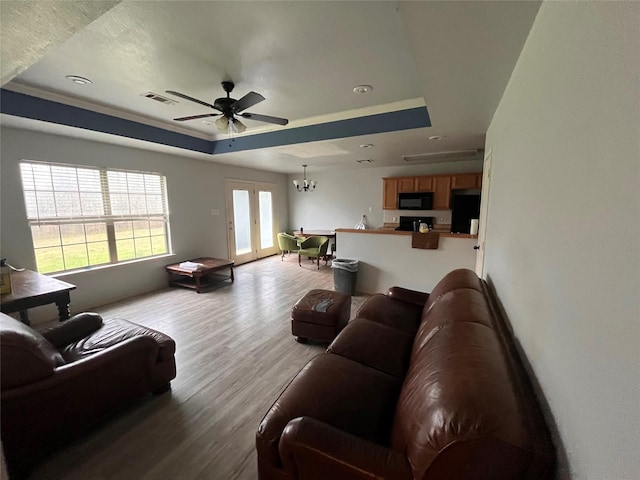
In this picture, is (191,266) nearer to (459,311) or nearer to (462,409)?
(459,311)

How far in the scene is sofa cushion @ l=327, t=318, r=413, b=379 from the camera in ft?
5.59

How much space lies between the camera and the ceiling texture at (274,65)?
4.10ft

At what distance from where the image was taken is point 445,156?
5262mm

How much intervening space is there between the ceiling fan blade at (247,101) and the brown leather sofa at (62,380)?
86.0 inches

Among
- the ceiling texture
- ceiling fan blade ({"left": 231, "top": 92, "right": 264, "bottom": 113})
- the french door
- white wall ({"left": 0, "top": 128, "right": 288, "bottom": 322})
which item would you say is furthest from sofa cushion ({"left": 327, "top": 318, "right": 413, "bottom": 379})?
the french door

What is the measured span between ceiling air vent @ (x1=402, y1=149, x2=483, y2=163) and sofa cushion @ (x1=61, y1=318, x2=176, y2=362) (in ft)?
16.3

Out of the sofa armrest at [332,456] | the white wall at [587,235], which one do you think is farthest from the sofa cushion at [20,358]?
the white wall at [587,235]

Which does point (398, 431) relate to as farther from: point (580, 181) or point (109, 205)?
point (109, 205)

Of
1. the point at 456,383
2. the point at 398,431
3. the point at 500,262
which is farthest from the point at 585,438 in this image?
the point at 500,262

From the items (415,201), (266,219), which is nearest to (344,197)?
(415,201)

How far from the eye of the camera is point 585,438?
2.06ft

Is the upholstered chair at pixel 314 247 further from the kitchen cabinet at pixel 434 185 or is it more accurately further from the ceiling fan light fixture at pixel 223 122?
the ceiling fan light fixture at pixel 223 122

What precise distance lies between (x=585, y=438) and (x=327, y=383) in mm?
1014

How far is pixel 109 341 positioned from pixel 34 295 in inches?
36.0
